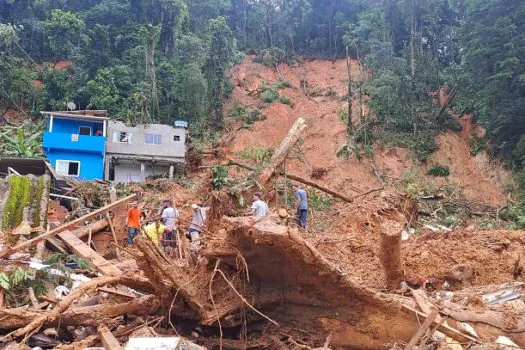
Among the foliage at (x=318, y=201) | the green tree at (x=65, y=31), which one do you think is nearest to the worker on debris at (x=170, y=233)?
A: the foliage at (x=318, y=201)

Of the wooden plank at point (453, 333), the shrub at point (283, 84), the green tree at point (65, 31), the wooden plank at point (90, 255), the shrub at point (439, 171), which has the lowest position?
the wooden plank at point (90, 255)

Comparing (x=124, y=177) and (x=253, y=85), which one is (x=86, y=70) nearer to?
(x=124, y=177)

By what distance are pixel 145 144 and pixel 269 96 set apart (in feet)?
44.3

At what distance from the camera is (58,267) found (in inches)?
307

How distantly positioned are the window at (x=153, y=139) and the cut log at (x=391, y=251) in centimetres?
2377

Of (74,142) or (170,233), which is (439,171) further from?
(170,233)

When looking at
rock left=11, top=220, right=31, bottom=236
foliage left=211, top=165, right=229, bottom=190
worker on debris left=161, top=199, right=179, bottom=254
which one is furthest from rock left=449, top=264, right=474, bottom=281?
foliage left=211, top=165, right=229, bottom=190

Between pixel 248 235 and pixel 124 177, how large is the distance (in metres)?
25.8

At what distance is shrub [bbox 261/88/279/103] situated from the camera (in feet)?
130

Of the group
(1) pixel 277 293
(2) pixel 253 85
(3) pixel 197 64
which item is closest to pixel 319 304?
(1) pixel 277 293

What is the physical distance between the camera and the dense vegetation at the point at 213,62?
26.2 meters

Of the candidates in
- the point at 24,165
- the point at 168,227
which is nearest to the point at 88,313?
the point at 168,227

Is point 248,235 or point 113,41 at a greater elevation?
point 113,41

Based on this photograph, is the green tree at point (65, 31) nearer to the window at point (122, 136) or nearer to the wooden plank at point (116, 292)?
the window at point (122, 136)
